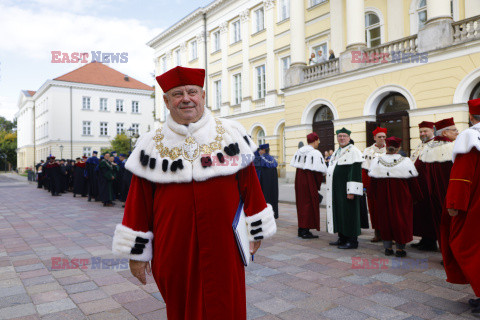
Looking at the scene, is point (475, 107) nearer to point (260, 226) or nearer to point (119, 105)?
point (260, 226)

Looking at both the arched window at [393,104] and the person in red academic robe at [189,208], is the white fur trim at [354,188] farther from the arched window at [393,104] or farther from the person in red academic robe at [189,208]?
the arched window at [393,104]

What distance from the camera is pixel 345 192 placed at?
5.88m

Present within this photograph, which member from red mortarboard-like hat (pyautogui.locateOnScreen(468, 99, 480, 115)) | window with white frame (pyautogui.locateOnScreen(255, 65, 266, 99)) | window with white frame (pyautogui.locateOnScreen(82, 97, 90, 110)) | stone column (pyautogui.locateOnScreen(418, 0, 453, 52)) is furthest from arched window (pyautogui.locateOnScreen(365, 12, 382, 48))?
window with white frame (pyautogui.locateOnScreen(82, 97, 90, 110))

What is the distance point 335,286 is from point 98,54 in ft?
26.1

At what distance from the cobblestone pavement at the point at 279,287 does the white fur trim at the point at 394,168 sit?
1167 millimetres

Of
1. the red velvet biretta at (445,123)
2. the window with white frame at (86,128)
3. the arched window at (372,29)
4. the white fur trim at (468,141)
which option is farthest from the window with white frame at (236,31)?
the window with white frame at (86,128)

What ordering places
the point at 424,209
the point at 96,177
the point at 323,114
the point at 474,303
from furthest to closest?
the point at 323,114 → the point at 96,177 → the point at 424,209 → the point at 474,303

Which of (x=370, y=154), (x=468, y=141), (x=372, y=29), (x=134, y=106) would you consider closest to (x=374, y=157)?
(x=370, y=154)

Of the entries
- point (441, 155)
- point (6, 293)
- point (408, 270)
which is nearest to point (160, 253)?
point (6, 293)

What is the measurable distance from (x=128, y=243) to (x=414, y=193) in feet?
14.5

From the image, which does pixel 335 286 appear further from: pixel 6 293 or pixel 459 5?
pixel 459 5

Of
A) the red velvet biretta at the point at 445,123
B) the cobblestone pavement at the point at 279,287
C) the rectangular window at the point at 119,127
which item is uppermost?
the rectangular window at the point at 119,127

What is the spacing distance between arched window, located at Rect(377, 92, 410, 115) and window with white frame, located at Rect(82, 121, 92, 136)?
42.2 m

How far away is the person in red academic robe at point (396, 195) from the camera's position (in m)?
5.15
